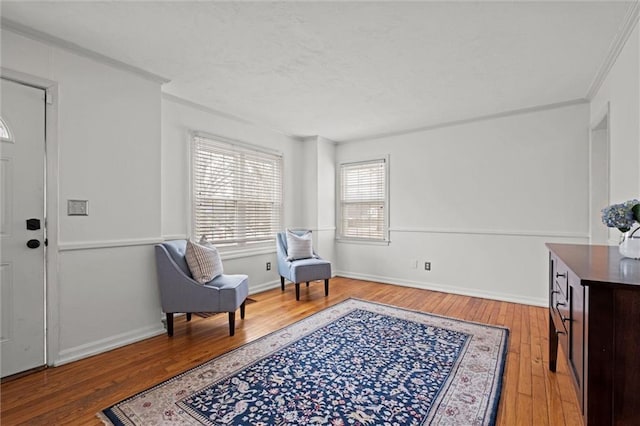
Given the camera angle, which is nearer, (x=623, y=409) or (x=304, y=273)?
(x=623, y=409)

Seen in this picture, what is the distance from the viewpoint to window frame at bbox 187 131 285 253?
143 inches

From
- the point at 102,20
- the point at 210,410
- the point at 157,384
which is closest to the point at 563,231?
the point at 210,410

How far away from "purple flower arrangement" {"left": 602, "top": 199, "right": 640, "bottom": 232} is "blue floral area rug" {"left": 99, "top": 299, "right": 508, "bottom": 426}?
3.96 ft

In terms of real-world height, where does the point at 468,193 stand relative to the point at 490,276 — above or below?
above

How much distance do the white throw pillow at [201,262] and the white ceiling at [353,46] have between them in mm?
1642

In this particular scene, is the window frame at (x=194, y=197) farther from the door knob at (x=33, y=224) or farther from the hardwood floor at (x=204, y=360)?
the door knob at (x=33, y=224)

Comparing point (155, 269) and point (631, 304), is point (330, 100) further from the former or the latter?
point (631, 304)

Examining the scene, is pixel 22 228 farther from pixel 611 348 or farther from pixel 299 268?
pixel 611 348

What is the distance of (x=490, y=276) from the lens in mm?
4070

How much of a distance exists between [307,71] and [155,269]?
2320 millimetres

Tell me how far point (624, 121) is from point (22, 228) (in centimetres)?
451

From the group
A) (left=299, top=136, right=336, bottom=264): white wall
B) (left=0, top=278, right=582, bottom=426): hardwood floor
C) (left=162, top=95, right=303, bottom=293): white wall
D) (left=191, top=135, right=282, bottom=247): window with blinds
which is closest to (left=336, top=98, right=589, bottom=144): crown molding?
(left=299, top=136, right=336, bottom=264): white wall

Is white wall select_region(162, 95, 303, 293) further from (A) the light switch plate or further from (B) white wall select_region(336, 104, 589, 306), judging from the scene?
(B) white wall select_region(336, 104, 589, 306)

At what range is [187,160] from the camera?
3.59 metres
